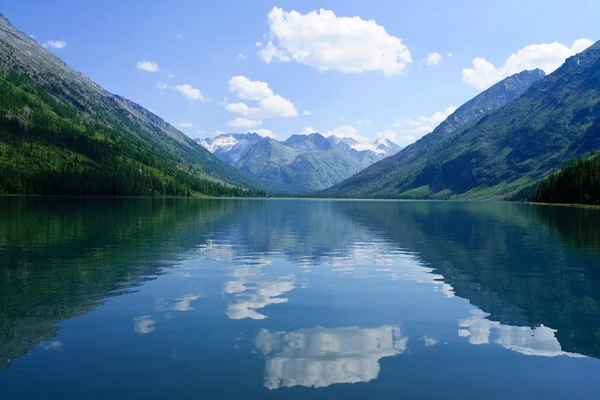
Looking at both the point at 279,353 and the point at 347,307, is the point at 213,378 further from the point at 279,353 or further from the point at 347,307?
the point at 347,307

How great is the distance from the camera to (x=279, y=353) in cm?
1961

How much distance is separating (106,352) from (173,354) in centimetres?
296

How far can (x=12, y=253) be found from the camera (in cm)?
4591

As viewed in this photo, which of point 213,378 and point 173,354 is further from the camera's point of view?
point 173,354

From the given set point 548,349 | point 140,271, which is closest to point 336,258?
point 140,271

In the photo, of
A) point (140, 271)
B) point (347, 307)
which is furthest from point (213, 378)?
point (140, 271)

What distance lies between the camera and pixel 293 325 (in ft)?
78.5

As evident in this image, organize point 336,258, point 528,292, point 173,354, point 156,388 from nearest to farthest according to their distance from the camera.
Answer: point 156,388
point 173,354
point 528,292
point 336,258

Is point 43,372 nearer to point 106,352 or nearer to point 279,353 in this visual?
point 106,352

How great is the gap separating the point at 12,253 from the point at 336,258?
33.9 meters

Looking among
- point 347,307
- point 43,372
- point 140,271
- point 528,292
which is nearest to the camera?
point 43,372

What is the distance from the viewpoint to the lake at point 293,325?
653 inches

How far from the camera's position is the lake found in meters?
16.6

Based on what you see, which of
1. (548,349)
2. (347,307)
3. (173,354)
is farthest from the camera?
(347,307)
